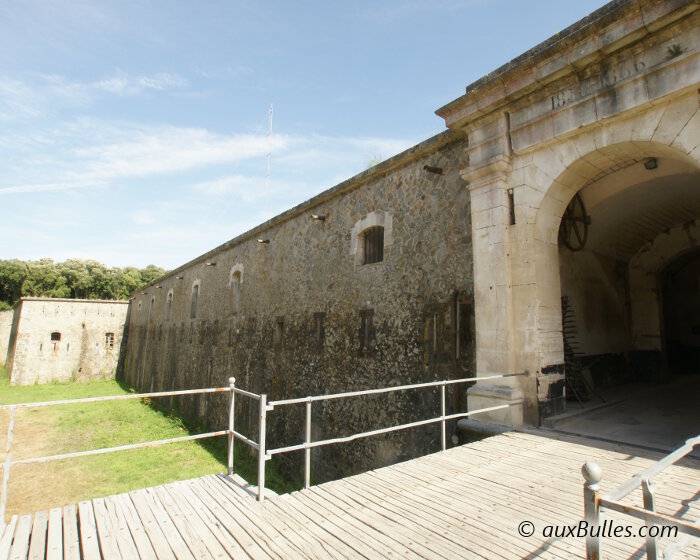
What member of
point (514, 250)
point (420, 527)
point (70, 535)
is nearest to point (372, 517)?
point (420, 527)

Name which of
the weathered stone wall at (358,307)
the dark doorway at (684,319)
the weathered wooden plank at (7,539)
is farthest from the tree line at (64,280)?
the weathered wooden plank at (7,539)

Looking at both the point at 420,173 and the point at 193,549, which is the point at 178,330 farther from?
the point at 193,549

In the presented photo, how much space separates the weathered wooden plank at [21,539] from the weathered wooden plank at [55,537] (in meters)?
0.11

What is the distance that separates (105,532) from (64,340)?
98.9ft

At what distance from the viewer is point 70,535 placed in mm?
2783

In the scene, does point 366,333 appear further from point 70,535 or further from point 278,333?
point 70,535

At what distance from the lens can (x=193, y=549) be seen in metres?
2.57

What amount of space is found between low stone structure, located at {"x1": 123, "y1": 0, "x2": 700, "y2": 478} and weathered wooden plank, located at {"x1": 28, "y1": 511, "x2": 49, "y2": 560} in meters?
4.45

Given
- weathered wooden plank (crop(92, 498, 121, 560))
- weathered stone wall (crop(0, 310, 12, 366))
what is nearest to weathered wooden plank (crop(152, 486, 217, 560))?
weathered wooden plank (crop(92, 498, 121, 560))

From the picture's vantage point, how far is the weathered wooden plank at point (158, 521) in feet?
8.45

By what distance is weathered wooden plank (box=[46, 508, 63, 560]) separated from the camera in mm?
2559

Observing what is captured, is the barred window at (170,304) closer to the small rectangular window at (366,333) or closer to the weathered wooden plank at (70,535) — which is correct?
the small rectangular window at (366,333)

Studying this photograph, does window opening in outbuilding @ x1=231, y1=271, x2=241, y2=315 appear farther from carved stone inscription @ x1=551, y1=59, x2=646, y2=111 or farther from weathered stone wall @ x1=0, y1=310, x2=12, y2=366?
weathered stone wall @ x1=0, y1=310, x2=12, y2=366

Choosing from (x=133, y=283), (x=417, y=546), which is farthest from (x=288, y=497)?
(x=133, y=283)
